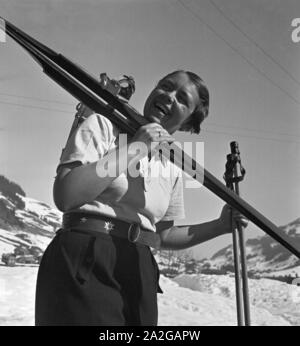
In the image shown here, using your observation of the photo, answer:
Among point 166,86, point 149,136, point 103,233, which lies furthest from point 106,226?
point 166,86

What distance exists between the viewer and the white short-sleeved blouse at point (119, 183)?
446 mm

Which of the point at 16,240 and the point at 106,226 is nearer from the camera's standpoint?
the point at 106,226

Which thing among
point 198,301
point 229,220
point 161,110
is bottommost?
point 198,301

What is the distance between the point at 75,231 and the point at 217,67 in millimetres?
657

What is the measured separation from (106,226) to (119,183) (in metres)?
0.05

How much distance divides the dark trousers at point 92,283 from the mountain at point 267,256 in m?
0.41

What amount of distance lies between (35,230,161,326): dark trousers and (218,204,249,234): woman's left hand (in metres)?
0.17

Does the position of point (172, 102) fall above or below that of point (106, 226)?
above

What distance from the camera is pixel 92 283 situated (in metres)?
0.45

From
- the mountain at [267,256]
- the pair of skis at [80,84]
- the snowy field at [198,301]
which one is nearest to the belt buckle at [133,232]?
the pair of skis at [80,84]

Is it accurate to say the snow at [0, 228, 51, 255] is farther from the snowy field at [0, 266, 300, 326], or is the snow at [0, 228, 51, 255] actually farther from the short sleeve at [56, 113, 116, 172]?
the short sleeve at [56, 113, 116, 172]

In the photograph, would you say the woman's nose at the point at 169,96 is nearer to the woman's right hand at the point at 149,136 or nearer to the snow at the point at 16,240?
the woman's right hand at the point at 149,136

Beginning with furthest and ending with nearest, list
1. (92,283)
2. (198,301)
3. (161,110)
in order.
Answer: (198,301) < (161,110) < (92,283)

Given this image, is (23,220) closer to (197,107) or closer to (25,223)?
(25,223)
